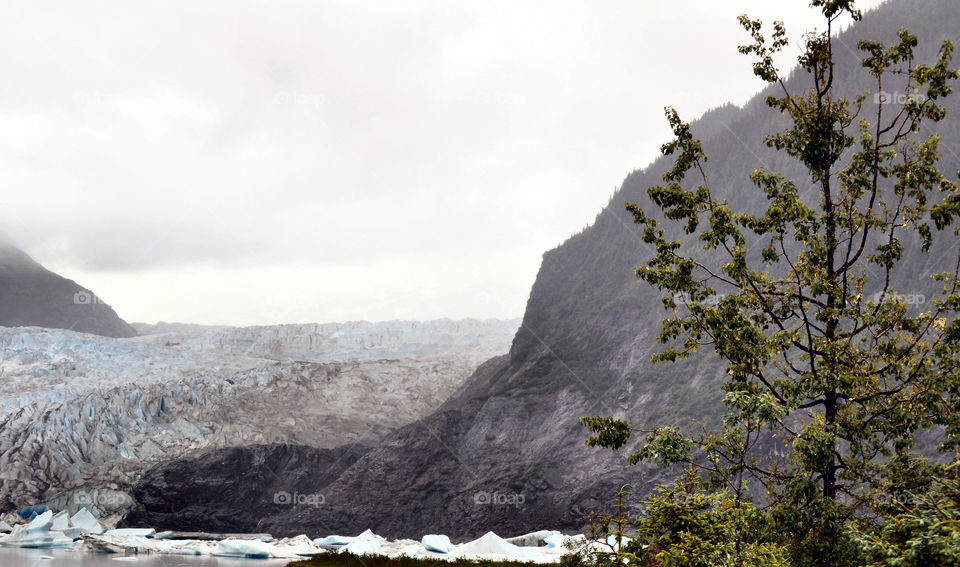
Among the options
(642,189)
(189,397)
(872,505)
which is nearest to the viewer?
(872,505)

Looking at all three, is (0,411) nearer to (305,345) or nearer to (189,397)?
(189,397)

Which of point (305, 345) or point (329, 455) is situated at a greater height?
point (305, 345)

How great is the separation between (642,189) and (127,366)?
268 feet

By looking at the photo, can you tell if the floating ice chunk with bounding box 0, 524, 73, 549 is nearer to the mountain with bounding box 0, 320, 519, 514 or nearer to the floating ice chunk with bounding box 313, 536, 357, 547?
the mountain with bounding box 0, 320, 519, 514

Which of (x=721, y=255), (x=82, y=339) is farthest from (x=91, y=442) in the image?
(x=721, y=255)

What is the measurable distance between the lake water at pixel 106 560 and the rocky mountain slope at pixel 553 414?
27.2 m

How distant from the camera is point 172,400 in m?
103

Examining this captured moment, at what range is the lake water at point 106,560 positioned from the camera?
5100cm

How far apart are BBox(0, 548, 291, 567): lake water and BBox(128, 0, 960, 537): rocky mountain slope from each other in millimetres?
27219

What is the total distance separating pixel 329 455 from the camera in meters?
107

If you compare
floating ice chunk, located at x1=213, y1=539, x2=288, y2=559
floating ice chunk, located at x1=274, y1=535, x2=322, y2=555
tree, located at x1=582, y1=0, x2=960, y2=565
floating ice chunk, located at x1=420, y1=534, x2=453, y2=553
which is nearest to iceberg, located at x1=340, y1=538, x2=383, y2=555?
floating ice chunk, located at x1=420, y1=534, x2=453, y2=553

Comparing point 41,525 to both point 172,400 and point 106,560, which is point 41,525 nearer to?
point 106,560

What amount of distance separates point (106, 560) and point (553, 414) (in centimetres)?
5160

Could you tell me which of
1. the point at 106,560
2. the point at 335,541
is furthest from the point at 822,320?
the point at 335,541
